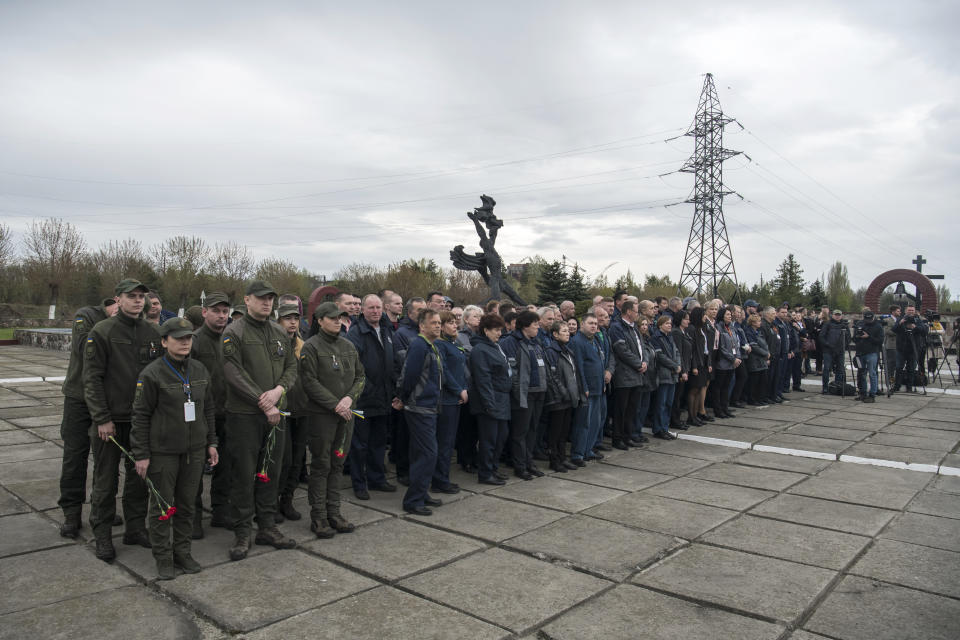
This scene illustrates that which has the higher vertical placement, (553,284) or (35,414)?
(553,284)

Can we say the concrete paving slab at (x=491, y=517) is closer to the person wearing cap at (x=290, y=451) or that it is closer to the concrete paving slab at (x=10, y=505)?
the person wearing cap at (x=290, y=451)

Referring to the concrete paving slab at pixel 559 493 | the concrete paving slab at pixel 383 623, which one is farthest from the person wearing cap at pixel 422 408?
the concrete paving slab at pixel 383 623

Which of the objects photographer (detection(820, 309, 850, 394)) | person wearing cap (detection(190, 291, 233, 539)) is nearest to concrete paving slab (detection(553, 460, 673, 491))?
person wearing cap (detection(190, 291, 233, 539))

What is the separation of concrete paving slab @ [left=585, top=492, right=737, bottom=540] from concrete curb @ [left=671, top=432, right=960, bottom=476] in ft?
9.94

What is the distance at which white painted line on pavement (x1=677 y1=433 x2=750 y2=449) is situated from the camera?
8.81m

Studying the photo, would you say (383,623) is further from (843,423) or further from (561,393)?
(843,423)

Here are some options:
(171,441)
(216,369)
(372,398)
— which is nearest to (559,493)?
(372,398)

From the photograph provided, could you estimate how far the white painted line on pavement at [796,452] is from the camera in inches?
319

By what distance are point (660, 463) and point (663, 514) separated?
85.1 inches

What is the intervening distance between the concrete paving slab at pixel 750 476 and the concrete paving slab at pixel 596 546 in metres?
2.16

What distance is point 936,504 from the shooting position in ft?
19.9

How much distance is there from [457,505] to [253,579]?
221 cm

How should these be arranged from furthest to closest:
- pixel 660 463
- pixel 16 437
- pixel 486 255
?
pixel 486 255, pixel 16 437, pixel 660 463

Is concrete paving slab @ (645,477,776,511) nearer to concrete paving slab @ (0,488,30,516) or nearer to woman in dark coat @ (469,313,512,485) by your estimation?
woman in dark coat @ (469,313,512,485)
